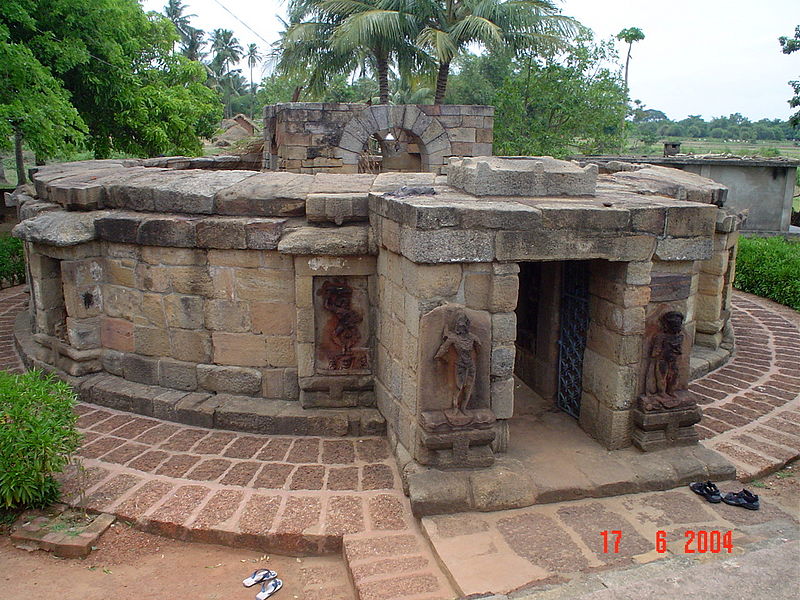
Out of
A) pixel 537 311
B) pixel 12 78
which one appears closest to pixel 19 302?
pixel 12 78

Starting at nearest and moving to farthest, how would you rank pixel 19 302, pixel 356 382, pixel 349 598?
pixel 349 598 < pixel 356 382 < pixel 19 302

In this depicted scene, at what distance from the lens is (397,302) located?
4.84 meters

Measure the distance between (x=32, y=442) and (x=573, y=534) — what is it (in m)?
3.41

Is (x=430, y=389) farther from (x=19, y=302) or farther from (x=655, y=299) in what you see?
(x=19, y=302)

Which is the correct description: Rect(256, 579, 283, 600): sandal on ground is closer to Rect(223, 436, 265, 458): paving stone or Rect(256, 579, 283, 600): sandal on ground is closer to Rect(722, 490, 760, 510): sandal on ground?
Rect(223, 436, 265, 458): paving stone

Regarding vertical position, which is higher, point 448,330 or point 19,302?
point 448,330

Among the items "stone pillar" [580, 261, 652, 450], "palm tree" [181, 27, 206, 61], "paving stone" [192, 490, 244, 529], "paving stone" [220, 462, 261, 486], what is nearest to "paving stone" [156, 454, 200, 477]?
"paving stone" [220, 462, 261, 486]

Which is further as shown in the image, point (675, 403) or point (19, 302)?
point (19, 302)

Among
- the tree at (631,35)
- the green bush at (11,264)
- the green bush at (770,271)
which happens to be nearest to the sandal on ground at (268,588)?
the green bush at (11,264)

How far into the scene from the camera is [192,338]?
576 centimetres

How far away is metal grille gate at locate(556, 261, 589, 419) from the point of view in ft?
17.7

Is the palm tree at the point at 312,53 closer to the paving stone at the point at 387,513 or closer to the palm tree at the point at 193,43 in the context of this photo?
the paving stone at the point at 387,513

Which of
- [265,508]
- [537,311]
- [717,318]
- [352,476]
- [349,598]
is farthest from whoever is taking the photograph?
[717,318]

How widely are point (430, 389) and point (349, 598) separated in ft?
4.48
